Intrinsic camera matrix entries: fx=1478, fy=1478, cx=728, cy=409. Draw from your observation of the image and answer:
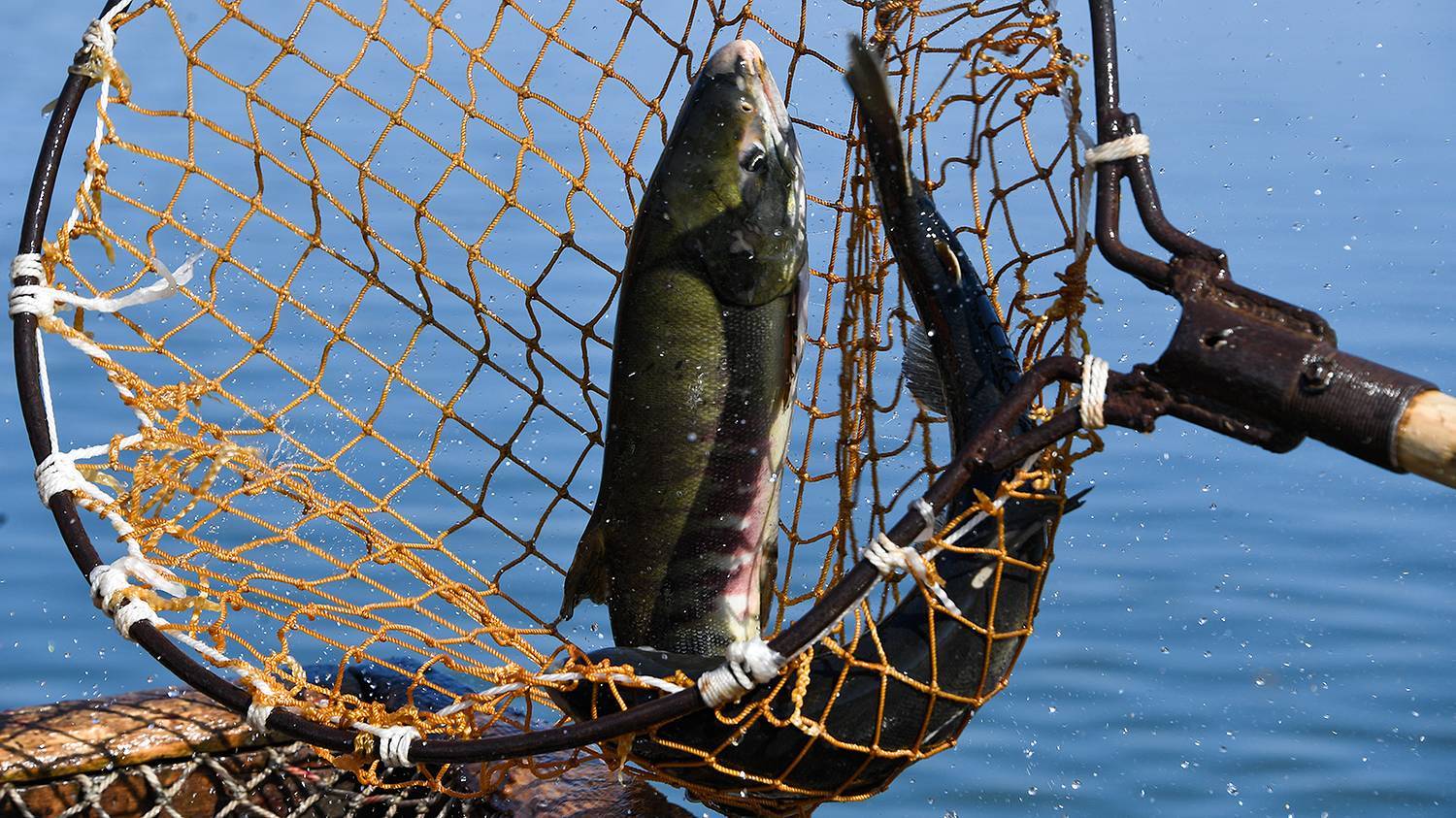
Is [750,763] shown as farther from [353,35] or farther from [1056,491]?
[353,35]

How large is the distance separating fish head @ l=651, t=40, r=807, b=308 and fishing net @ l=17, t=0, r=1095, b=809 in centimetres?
22

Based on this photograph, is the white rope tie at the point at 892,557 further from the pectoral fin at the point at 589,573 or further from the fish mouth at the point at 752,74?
the fish mouth at the point at 752,74

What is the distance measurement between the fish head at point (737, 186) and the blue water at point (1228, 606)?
223 centimetres

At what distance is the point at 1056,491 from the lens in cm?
284

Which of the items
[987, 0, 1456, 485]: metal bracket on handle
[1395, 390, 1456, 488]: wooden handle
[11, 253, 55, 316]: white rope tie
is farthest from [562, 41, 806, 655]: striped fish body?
[1395, 390, 1456, 488]: wooden handle

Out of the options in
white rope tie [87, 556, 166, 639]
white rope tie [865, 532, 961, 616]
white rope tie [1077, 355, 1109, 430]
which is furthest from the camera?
white rope tie [87, 556, 166, 639]

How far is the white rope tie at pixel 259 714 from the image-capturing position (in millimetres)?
2908

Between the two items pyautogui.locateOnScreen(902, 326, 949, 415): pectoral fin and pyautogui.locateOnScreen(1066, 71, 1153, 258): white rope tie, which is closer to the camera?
pyautogui.locateOnScreen(1066, 71, 1153, 258): white rope tie

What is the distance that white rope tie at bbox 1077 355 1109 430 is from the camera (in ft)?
7.97

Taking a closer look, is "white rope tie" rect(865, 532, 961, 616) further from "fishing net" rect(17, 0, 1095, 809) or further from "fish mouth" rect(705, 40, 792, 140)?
"fish mouth" rect(705, 40, 792, 140)

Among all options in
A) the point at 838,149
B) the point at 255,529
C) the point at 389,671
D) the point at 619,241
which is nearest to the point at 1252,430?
the point at 389,671

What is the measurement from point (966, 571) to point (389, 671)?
1729mm

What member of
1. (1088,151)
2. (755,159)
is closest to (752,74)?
(755,159)

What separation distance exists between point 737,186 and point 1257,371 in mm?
1477
